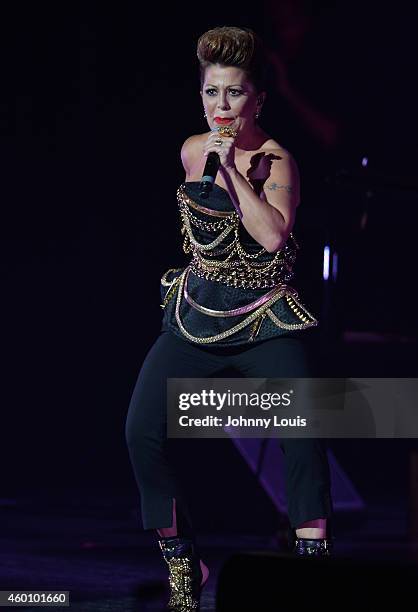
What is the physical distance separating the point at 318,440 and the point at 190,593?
0.61 m

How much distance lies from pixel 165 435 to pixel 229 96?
1.08 meters

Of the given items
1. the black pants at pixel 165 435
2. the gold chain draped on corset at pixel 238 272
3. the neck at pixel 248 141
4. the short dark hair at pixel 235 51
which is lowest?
the black pants at pixel 165 435

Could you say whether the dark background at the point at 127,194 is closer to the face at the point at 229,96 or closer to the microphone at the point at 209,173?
the face at the point at 229,96

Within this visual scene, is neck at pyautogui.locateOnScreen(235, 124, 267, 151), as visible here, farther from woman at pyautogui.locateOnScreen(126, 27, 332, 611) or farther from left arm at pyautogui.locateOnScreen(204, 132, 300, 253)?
left arm at pyautogui.locateOnScreen(204, 132, 300, 253)

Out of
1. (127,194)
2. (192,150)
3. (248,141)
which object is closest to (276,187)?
(248,141)

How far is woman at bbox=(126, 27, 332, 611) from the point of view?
11.0 ft

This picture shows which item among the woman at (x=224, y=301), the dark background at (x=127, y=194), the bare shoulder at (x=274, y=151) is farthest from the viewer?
the dark background at (x=127, y=194)

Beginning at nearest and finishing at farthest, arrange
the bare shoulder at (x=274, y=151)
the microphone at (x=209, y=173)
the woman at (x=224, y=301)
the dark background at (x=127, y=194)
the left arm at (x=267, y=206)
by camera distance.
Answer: the microphone at (x=209, y=173), the left arm at (x=267, y=206), the woman at (x=224, y=301), the bare shoulder at (x=274, y=151), the dark background at (x=127, y=194)

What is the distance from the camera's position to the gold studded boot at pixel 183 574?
3318 mm

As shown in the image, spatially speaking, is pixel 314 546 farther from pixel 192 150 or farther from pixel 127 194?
pixel 127 194

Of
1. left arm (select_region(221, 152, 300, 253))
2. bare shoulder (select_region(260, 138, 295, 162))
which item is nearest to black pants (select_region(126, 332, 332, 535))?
left arm (select_region(221, 152, 300, 253))

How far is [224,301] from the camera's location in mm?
3420

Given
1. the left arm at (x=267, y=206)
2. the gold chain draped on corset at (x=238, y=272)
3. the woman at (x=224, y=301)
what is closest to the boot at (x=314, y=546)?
the woman at (x=224, y=301)

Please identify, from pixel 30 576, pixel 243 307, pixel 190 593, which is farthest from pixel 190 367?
pixel 30 576
